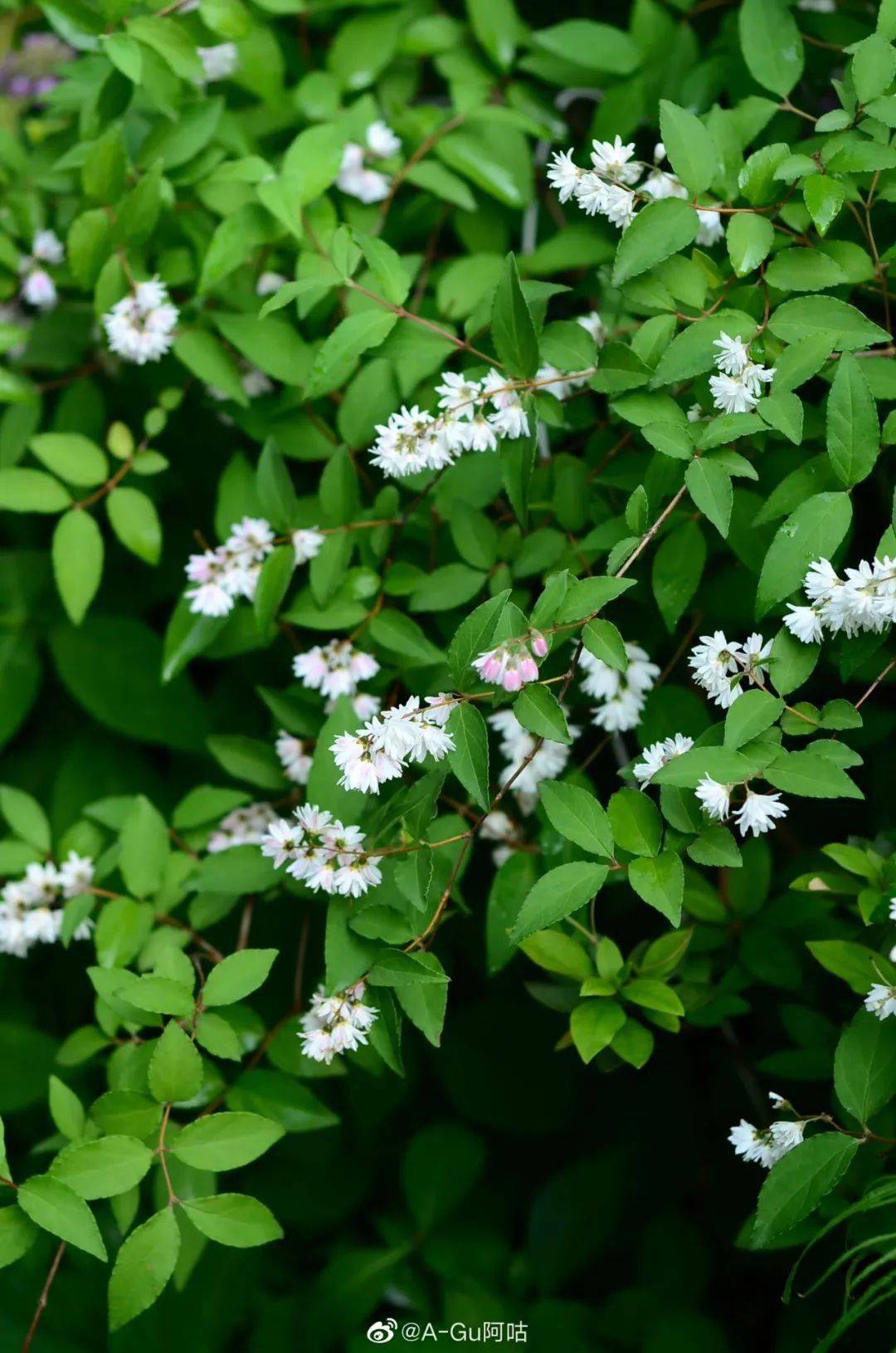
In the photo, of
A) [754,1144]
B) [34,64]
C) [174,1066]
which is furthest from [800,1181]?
[34,64]

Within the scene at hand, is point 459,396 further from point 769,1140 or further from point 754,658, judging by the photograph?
point 769,1140

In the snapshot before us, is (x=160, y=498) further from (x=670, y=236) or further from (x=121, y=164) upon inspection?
(x=670, y=236)

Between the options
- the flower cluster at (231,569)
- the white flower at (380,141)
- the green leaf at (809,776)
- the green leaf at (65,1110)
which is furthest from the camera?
the white flower at (380,141)

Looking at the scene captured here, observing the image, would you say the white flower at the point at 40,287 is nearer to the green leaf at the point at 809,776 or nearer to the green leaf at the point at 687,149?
the green leaf at the point at 687,149

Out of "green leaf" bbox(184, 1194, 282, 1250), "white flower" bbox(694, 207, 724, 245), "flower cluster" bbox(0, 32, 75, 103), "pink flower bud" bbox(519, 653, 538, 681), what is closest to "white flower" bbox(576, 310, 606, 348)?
"white flower" bbox(694, 207, 724, 245)

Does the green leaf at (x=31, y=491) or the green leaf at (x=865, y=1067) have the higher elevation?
the green leaf at (x=31, y=491)

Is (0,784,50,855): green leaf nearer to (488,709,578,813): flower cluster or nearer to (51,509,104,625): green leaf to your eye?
(51,509,104,625): green leaf

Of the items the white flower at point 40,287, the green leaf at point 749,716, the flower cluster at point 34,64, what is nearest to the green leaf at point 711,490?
the green leaf at point 749,716
